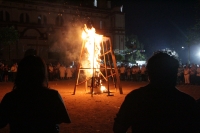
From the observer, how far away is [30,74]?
2.80 m

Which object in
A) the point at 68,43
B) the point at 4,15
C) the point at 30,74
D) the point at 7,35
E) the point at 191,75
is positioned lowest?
the point at 191,75

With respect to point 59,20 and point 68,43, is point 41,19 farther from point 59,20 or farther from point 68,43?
point 68,43

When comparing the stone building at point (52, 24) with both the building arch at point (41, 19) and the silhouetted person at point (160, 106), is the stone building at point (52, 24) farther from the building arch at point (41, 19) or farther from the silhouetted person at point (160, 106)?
the silhouetted person at point (160, 106)

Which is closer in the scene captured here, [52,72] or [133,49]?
[52,72]

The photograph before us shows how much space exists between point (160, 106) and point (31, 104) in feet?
4.42

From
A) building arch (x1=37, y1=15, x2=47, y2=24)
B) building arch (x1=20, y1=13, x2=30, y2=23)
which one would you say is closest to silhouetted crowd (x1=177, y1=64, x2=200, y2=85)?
building arch (x1=37, y1=15, x2=47, y2=24)

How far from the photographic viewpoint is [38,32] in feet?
143

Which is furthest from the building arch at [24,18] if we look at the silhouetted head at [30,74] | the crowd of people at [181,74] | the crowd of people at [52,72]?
the silhouetted head at [30,74]

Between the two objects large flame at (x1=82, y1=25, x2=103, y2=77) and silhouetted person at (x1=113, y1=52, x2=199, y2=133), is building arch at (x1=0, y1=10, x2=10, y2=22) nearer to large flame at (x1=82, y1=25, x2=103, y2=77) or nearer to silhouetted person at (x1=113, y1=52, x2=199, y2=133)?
large flame at (x1=82, y1=25, x2=103, y2=77)

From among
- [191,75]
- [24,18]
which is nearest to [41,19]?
[24,18]

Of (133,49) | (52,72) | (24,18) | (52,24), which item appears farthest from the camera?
(133,49)

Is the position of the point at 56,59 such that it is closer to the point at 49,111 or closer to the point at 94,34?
the point at 94,34

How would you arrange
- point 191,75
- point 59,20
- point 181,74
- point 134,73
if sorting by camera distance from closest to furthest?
point 191,75 < point 181,74 < point 134,73 < point 59,20

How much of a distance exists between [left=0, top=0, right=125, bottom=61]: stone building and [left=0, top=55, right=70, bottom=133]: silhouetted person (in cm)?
3744
